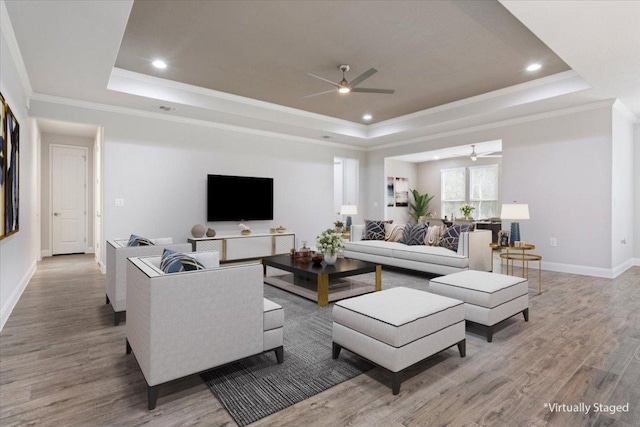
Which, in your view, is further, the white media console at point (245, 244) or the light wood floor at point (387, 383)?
the white media console at point (245, 244)

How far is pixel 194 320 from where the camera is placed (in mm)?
1924

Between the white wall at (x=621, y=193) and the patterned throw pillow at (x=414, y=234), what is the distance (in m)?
2.65

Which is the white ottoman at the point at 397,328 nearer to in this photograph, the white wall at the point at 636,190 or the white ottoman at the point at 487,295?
the white ottoman at the point at 487,295

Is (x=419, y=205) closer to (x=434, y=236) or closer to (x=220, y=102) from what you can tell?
(x=434, y=236)

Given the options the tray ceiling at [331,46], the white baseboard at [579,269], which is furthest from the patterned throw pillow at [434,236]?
the tray ceiling at [331,46]

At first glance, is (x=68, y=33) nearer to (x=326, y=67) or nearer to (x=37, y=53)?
(x=37, y=53)

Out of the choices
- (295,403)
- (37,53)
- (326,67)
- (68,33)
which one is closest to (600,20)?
(326,67)

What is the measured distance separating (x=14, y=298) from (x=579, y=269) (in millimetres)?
7449

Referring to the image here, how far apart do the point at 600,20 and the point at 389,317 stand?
3067 millimetres

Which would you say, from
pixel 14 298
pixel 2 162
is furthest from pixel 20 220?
pixel 2 162

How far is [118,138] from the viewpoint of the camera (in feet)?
17.4

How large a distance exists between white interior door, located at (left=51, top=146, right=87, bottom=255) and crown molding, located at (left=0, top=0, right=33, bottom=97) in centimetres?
342

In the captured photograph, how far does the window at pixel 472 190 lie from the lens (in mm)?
9602

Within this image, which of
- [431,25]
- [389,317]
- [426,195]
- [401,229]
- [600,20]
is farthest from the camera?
[426,195]
